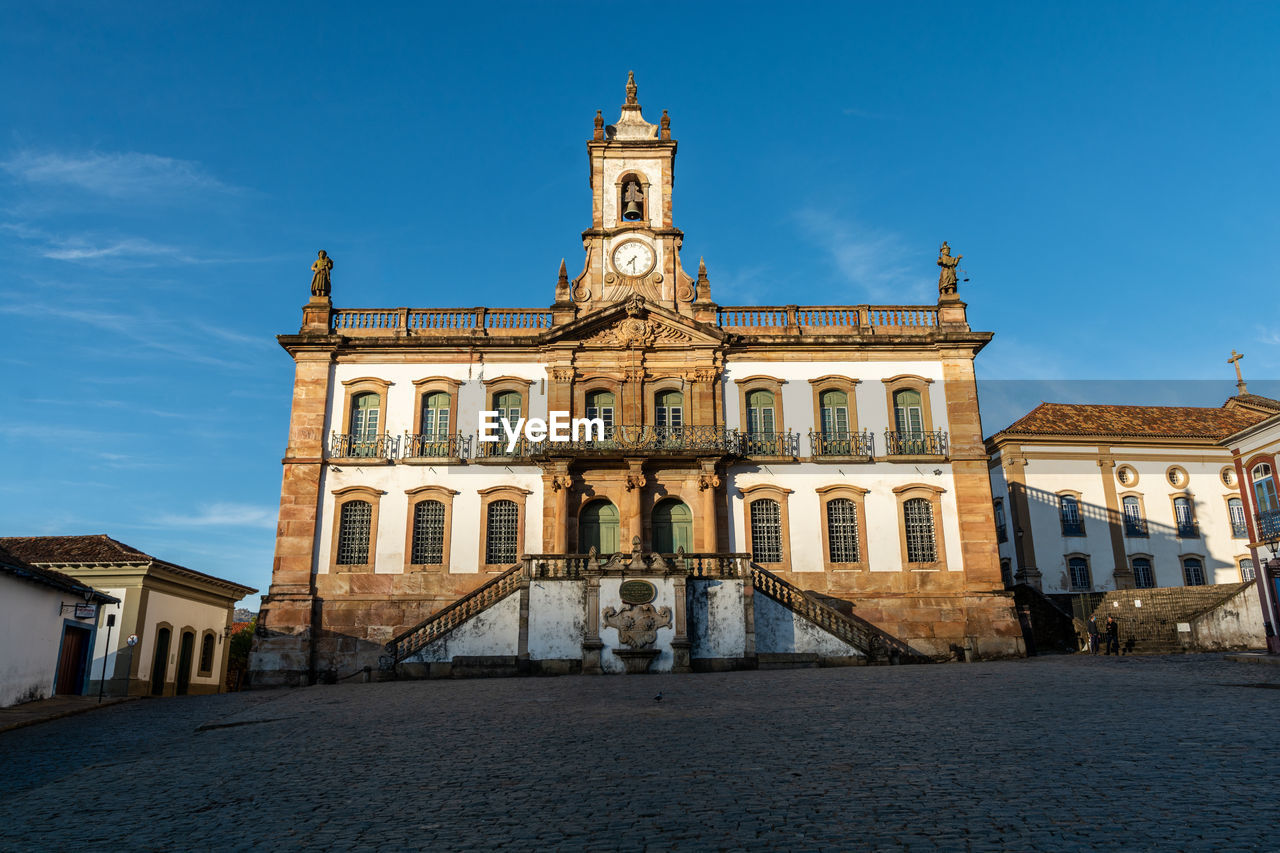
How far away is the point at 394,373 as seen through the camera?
30391 mm

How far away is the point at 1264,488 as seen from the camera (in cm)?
2736

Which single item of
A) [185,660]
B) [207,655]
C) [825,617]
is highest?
[825,617]

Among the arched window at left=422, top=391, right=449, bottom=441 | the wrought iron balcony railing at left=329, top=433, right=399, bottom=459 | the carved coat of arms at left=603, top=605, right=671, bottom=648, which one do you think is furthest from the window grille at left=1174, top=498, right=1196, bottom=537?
the wrought iron balcony railing at left=329, top=433, right=399, bottom=459

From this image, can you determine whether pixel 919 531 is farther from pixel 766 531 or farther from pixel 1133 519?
pixel 1133 519

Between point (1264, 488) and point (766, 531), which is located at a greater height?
point (1264, 488)

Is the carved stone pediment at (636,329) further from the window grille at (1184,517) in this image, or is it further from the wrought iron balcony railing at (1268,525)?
the window grille at (1184,517)

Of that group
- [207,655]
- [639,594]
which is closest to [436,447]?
[639,594]

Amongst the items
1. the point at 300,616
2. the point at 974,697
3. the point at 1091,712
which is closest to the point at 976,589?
the point at 974,697

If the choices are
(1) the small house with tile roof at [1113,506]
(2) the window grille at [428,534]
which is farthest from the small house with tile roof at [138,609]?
(1) the small house with tile roof at [1113,506]

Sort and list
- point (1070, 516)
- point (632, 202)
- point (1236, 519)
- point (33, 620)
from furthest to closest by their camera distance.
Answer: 1. point (1236, 519)
2. point (1070, 516)
3. point (632, 202)
4. point (33, 620)

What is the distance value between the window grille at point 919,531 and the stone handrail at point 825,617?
4265 millimetres

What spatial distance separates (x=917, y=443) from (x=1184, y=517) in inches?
743

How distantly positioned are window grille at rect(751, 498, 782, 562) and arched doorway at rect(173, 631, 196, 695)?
20345 mm

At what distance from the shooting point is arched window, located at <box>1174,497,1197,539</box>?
40844mm
